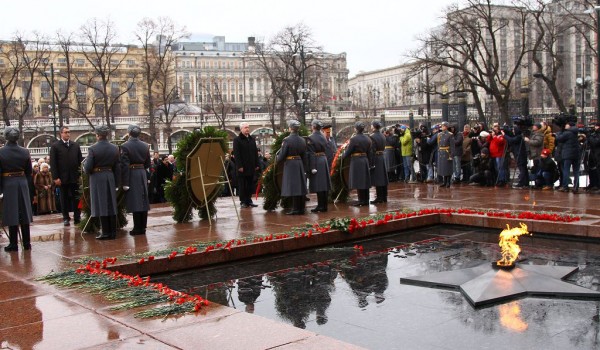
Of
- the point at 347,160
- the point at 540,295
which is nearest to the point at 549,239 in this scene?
the point at 540,295

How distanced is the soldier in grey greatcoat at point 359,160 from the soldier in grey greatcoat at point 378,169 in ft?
1.46

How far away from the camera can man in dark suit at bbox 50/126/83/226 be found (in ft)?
40.3

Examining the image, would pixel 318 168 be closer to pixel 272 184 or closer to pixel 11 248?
pixel 272 184

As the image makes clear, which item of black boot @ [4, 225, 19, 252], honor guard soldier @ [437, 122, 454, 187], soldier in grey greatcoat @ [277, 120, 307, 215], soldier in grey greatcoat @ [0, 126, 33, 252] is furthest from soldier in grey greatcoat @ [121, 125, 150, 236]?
honor guard soldier @ [437, 122, 454, 187]

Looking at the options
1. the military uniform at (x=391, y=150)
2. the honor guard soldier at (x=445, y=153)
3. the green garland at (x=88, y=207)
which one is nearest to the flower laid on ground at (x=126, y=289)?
the green garland at (x=88, y=207)

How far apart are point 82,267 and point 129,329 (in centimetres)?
265

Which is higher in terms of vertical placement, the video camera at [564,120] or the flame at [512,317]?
the video camera at [564,120]

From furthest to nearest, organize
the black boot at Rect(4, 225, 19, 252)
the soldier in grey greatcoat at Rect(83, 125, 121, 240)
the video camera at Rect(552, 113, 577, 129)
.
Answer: the video camera at Rect(552, 113, 577, 129)
the soldier in grey greatcoat at Rect(83, 125, 121, 240)
the black boot at Rect(4, 225, 19, 252)

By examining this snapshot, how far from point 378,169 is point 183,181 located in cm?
434

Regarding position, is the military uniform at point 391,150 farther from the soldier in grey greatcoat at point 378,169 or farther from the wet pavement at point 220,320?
the wet pavement at point 220,320

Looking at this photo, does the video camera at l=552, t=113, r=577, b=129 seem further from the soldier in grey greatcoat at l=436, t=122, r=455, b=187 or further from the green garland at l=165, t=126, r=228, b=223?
the green garland at l=165, t=126, r=228, b=223

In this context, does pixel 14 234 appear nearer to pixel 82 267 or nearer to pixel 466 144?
pixel 82 267

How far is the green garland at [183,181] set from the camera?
11.6 metres

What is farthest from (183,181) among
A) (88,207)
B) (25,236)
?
(25,236)
